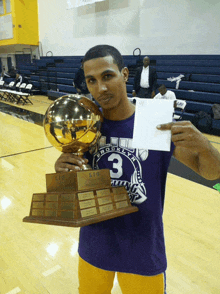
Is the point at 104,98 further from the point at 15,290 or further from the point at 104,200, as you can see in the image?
the point at 15,290

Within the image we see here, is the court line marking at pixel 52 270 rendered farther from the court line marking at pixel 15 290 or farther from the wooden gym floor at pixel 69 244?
the court line marking at pixel 15 290

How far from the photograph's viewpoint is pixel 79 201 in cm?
62

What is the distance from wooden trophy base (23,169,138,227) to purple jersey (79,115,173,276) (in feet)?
0.28

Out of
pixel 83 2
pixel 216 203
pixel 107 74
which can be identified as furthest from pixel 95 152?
pixel 83 2

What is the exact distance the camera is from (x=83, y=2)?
8102 mm

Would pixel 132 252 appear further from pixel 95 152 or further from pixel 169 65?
pixel 169 65

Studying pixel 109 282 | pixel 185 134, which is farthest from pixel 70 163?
pixel 109 282

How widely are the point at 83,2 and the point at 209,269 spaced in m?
8.86

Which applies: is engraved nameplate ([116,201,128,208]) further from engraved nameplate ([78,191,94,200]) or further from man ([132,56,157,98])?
man ([132,56,157,98])

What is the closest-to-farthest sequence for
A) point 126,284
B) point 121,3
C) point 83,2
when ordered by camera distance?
1. point 126,284
2. point 121,3
3. point 83,2

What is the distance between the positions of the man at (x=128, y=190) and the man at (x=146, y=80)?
Result: 4030 mm

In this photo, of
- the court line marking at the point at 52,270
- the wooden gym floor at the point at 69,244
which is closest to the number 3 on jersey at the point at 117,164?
the wooden gym floor at the point at 69,244

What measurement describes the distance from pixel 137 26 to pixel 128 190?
25.0 feet

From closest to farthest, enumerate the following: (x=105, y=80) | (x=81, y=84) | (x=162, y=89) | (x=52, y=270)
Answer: (x=105, y=80) → (x=52, y=270) → (x=81, y=84) → (x=162, y=89)
